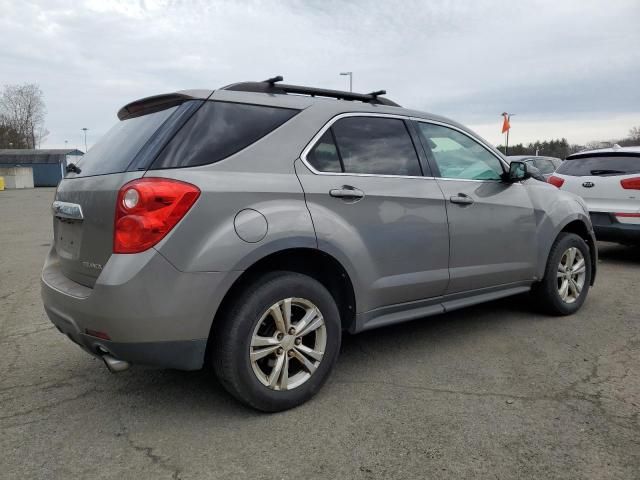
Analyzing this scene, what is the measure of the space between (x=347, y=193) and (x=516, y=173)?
1.77m

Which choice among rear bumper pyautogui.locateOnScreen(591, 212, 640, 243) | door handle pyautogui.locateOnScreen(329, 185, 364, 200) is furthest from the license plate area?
rear bumper pyautogui.locateOnScreen(591, 212, 640, 243)

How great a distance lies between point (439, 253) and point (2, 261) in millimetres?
6863

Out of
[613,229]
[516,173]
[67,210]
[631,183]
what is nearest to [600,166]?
[631,183]

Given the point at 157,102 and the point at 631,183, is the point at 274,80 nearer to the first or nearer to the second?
the point at 157,102

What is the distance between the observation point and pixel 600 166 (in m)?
7.24

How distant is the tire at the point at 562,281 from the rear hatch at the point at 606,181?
8.49ft

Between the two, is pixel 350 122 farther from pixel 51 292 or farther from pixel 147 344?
pixel 51 292

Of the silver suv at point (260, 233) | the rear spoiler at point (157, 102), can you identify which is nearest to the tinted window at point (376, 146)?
the silver suv at point (260, 233)

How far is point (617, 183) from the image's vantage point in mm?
6855

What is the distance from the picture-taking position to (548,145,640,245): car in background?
265 inches

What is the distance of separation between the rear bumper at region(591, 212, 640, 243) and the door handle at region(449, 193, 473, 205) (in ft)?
13.7

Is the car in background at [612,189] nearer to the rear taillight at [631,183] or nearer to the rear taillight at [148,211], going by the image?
the rear taillight at [631,183]

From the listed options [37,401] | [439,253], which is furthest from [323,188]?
[37,401]

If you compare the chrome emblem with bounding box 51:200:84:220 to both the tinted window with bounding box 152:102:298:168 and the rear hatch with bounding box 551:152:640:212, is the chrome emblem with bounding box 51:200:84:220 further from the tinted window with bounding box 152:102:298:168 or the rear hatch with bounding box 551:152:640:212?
the rear hatch with bounding box 551:152:640:212
